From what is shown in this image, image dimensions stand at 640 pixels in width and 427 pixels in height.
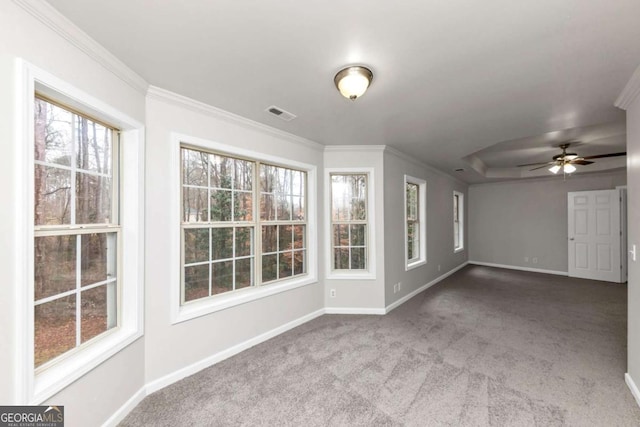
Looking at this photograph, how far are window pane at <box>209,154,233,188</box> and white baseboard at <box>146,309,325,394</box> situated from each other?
1.66m

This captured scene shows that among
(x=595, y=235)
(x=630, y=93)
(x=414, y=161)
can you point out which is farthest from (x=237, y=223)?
(x=595, y=235)

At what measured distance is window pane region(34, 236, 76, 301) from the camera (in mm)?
1455

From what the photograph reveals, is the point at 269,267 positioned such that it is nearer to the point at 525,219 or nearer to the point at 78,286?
the point at 78,286

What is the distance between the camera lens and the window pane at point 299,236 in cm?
357

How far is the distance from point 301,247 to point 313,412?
2.00m

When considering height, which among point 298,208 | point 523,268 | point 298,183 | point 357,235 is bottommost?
point 523,268

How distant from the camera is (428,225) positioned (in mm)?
5234

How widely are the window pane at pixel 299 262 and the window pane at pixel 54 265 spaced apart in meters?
2.26

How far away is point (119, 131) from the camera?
6.58 ft

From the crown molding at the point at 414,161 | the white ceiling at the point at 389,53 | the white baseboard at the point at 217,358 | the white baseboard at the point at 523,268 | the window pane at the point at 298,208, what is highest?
the white ceiling at the point at 389,53

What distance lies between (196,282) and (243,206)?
0.91m

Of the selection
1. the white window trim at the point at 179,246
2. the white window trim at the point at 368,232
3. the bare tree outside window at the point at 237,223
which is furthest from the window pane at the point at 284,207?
the white window trim at the point at 368,232

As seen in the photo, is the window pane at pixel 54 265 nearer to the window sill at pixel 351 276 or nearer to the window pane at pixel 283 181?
the window pane at pixel 283 181

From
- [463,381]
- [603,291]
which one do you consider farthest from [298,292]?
[603,291]
